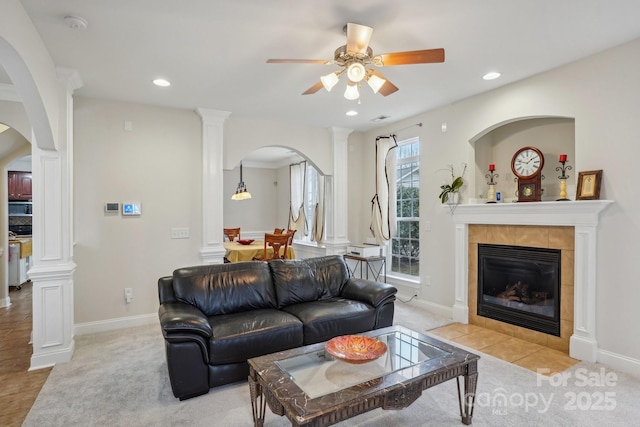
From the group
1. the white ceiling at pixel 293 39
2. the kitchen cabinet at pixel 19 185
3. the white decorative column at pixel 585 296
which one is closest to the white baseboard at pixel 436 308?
the white decorative column at pixel 585 296

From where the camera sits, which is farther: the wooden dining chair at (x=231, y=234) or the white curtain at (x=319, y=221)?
the wooden dining chair at (x=231, y=234)

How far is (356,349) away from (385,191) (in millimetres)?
3499

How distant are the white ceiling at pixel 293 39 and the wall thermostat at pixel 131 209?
1292mm

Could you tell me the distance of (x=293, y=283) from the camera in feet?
11.7

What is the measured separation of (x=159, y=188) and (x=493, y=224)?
4.11 meters

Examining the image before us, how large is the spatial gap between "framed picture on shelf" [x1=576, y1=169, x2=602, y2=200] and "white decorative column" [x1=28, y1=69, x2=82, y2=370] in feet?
15.8

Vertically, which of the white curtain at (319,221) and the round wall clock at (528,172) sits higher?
the round wall clock at (528,172)

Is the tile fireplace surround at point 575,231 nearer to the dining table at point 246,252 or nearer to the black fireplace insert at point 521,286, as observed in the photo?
the black fireplace insert at point 521,286

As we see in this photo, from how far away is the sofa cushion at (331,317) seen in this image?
9.90ft

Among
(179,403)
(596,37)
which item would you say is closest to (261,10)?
(596,37)

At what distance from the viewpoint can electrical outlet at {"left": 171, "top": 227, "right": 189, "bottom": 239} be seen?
4484 millimetres

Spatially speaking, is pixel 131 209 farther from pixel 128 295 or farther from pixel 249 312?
pixel 249 312

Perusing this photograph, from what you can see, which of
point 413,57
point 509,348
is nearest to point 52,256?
point 413,57

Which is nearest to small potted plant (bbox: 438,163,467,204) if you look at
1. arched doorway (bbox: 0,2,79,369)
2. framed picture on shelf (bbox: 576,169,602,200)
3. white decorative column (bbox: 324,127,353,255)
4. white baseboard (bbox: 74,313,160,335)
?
framed picture on shelf (bbox: 576,169,602,200)
